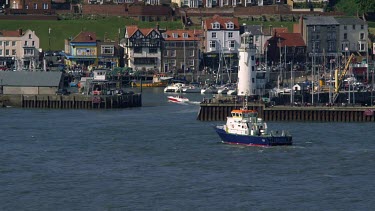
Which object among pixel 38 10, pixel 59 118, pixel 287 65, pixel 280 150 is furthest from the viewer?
pixel 38 10

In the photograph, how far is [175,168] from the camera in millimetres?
78438

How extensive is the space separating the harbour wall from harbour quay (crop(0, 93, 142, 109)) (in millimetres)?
14943

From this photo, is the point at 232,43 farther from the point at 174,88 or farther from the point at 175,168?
the point at 175,168

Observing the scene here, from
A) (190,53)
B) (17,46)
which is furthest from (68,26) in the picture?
(190,53)

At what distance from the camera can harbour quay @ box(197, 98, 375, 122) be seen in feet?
336

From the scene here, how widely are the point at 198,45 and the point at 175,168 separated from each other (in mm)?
77591

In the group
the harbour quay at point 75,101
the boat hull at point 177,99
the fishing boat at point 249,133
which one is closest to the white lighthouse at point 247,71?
the harbour quay at point 75,101

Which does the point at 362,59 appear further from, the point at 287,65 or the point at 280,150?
the point at 280,150

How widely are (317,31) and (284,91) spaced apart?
4104cm

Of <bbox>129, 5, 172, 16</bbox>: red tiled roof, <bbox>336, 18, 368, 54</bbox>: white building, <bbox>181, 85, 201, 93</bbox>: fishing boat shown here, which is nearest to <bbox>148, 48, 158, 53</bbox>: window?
<bbox>129, 5, 172, 16</bbox>: red tiled roof

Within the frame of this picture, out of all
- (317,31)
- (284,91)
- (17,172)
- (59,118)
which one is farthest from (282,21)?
(17,172)

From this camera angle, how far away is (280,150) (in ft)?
276

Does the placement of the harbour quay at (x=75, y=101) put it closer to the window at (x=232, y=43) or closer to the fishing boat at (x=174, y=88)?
the fishing boat at (x=174, y=88)

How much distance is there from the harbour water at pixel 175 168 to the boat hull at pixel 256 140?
0.47 m
